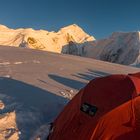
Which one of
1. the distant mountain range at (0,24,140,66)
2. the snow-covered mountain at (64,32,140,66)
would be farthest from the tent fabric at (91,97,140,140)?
the snow-covered mountain at (64,32,140,66)

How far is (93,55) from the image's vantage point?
128000mm

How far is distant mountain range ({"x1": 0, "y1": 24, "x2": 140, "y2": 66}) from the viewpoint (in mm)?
111706

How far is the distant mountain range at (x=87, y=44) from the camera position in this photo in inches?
4398

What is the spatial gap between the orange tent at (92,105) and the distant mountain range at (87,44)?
282ft

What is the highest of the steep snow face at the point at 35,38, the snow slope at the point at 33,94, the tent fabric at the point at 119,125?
the tent fabric at the point at 119,125

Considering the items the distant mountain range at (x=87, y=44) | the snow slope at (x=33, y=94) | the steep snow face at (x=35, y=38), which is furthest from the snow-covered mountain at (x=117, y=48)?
the snow slope at (x=33, y=94)

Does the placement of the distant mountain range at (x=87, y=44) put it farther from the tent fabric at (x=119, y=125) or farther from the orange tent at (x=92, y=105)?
the tent fabric at (x=119, y=125)

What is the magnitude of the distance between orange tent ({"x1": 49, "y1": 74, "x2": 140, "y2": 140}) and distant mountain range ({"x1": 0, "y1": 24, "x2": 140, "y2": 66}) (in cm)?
8599

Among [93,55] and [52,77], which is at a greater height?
[52,77]

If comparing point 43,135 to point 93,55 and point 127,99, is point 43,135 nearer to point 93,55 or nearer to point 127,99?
point 127,99

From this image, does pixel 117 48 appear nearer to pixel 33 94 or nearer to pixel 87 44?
pixel 87 44

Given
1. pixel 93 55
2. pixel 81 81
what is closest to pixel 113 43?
pixel 93 55

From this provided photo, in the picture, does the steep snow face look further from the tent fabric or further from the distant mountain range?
the tent fabric

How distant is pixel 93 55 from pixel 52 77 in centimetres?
11900
